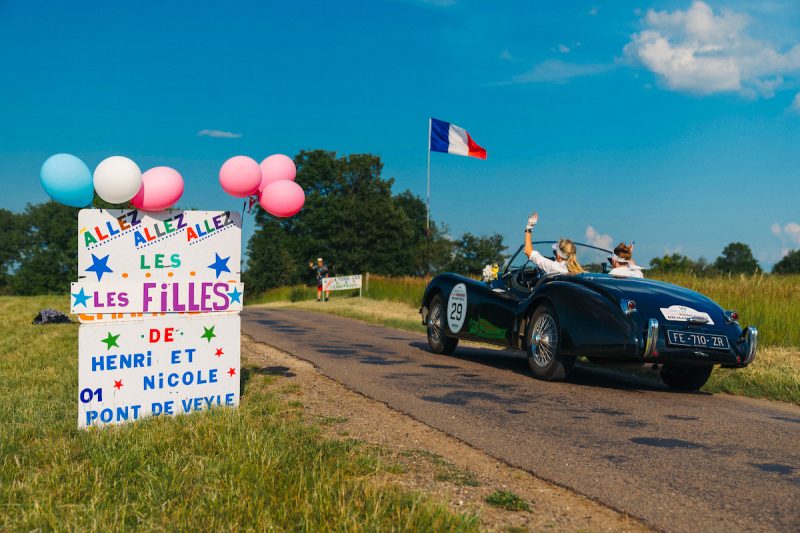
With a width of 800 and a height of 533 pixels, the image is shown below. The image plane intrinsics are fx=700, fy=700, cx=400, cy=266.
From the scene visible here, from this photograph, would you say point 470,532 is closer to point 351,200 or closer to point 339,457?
point 339,457

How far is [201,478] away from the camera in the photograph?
347 centimetres

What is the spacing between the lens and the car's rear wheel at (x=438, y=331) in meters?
10.0

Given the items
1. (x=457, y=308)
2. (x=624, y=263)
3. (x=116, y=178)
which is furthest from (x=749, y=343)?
(x=116, y=178)

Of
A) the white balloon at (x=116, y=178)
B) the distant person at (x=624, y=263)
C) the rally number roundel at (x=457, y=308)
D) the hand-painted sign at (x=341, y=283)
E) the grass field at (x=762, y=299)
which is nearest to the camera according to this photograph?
the white balloon at (x=116, y=178)

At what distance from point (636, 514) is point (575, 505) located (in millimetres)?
288

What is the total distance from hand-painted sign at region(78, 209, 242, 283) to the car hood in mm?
3644

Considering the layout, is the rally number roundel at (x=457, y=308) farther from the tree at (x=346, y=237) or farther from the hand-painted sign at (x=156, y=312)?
the tree at (x=346, y=237)

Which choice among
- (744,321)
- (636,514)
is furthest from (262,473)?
(744,321)

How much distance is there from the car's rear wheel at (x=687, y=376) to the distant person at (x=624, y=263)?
3.74ft

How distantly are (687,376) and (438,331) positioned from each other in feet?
12.1

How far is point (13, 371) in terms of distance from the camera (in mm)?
8273

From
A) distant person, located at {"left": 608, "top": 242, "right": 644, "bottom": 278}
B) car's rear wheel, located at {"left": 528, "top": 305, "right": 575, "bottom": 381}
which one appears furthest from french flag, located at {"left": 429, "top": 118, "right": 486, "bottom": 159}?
car's rear wheel, located at {"left": 528, "top": 305, "right": 575, "bottom": 381}

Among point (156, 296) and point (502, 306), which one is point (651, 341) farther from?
point (156, 296)

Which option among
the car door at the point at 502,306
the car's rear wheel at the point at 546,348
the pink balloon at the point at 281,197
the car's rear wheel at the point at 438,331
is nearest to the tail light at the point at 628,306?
the car's rear wheel at the point at 546,348
